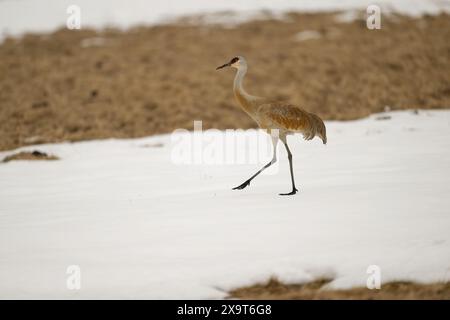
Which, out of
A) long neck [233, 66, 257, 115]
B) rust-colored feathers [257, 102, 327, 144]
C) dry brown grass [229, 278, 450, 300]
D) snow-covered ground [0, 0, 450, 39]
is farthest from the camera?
snow-covered ground [0, 0, 450, 39]

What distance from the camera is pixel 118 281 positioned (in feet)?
20.0

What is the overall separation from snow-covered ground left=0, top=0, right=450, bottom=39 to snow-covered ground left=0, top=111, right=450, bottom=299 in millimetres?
21941

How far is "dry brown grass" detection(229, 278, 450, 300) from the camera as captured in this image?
5.75 metres

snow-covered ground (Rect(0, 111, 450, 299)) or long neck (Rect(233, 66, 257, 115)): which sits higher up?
long neck (Rect(233, 66, 257, 115))

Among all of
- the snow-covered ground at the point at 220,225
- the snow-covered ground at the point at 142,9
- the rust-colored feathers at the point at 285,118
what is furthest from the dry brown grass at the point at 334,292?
the snow-covered ground at the point at 142,9

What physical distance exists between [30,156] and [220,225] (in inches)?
308

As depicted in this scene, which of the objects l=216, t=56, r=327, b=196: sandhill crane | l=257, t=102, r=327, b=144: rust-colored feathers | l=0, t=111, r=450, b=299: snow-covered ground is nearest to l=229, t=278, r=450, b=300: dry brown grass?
l=0, t=111, r=450, b=299: snow-covered ground

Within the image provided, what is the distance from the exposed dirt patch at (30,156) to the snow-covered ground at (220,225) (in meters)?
1.35

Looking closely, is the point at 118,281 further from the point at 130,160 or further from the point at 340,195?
the point at 130,160

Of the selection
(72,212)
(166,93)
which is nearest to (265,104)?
(72,212)

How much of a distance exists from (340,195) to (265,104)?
1.66 m

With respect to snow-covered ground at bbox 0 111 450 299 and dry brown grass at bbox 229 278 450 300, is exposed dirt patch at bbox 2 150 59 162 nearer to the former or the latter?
snow-covered ground at bbox 0 111 450 299

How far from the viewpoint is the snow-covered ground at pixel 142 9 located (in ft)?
108

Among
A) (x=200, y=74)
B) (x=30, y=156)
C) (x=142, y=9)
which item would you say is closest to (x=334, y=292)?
(x=30, y=156)
